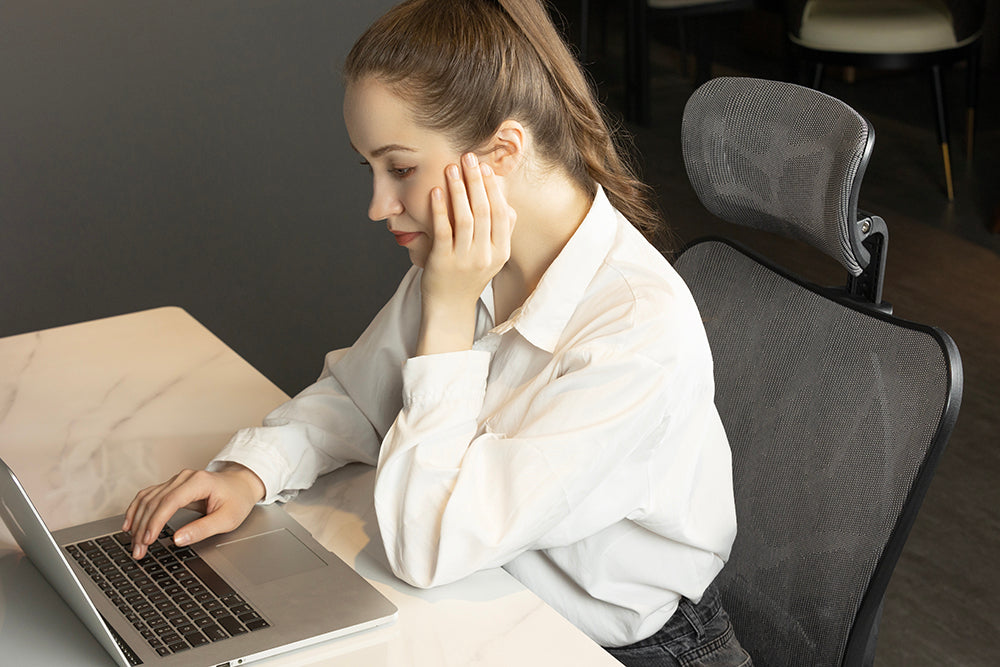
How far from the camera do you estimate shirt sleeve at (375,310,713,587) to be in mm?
911

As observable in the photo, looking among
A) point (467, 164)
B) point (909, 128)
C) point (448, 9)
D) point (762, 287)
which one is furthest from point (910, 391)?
point (909, 128)

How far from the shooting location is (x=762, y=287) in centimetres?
115

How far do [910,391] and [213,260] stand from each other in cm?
168

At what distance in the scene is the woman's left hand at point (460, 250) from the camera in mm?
1017

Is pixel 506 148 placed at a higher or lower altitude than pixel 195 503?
higher

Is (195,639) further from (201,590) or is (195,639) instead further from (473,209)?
(473,209)

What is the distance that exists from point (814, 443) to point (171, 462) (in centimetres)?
67

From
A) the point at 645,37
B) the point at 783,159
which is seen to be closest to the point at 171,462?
the point at 783,159

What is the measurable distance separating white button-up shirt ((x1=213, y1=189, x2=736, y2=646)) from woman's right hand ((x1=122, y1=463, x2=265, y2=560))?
2 centimetres

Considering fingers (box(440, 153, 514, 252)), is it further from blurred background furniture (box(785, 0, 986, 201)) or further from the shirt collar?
blurred background furniture (box(785, 0, 986, 201))

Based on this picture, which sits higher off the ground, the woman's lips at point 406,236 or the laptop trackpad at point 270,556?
the woman's lips at point 406,236

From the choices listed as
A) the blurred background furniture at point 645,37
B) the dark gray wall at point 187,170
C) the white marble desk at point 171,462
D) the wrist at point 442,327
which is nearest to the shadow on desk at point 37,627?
the white marble desk at point 171,462

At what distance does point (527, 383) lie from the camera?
41.4 inches

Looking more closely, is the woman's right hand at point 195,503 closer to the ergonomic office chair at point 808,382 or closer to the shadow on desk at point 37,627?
the shadow on desk at point 37,627
